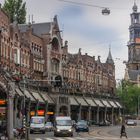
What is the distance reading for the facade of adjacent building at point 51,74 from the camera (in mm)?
92312

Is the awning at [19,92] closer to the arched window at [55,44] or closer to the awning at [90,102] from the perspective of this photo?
the arched window at [55,44]

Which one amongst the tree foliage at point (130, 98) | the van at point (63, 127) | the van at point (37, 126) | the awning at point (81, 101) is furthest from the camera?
the tree foliage at point (130, 98)

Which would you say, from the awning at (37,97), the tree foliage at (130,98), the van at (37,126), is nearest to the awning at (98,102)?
the awning at (37,97)

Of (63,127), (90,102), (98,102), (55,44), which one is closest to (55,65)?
(55,44)

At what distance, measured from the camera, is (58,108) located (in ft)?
358

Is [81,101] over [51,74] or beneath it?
beneath

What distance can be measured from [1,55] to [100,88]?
62.7 meters

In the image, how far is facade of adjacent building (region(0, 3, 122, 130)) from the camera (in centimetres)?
9231

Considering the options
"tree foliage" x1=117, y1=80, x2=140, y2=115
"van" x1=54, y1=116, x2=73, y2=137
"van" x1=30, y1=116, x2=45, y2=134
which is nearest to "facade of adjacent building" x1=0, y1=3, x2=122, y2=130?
"van" x1=30, y1=116, x2=45, y2=134

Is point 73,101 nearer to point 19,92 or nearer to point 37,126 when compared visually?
point 19,92

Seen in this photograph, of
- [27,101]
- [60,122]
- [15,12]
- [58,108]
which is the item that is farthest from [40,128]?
[15,12]

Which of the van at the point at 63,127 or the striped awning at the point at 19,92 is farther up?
the striped awning at the point at 19,92

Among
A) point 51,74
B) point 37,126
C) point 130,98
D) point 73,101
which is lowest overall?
point 37,126

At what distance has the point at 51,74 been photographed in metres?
115
